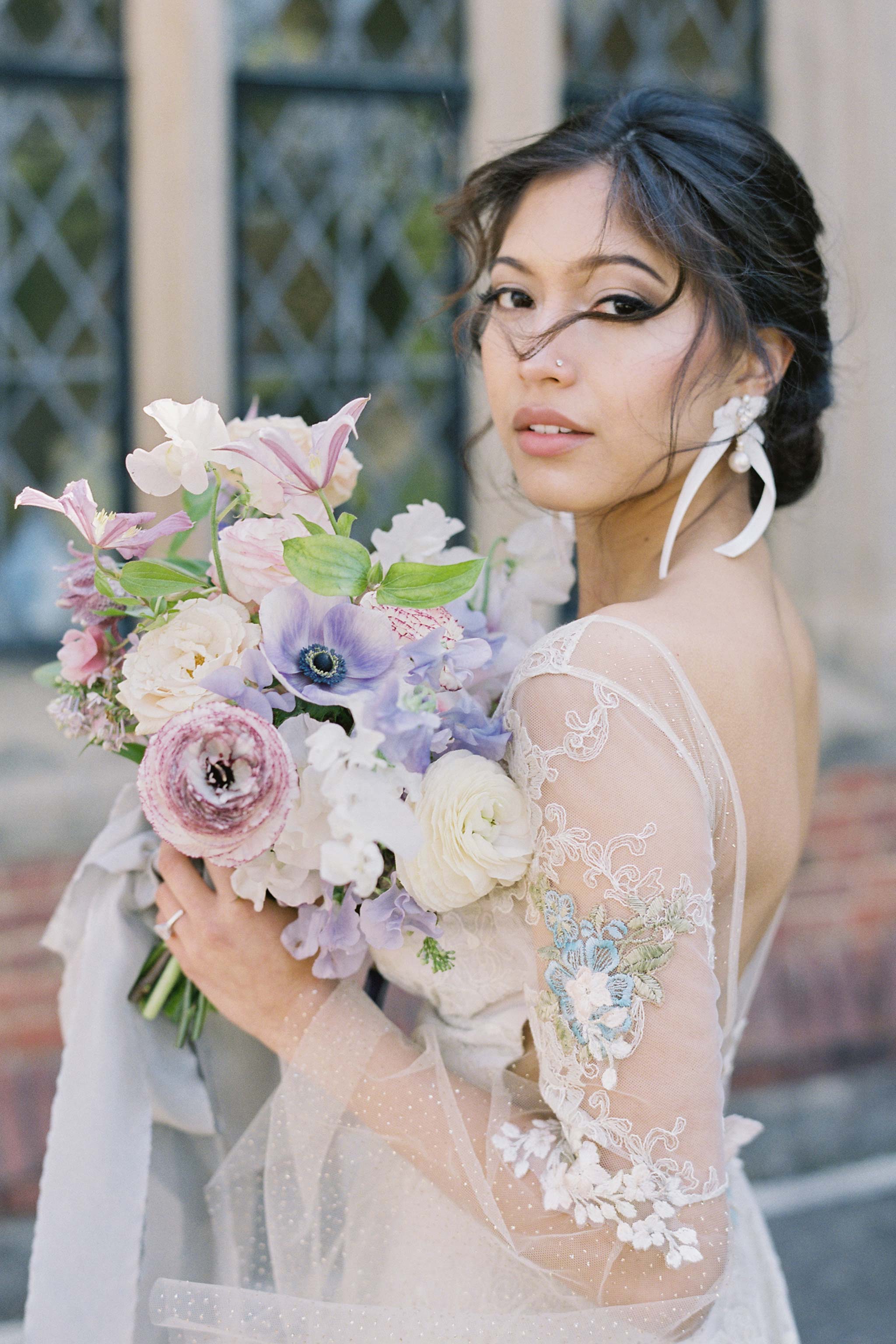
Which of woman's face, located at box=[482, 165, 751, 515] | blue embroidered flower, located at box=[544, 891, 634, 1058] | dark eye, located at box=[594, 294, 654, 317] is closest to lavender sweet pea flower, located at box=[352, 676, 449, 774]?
blue embroidered flower, located at box=[544, 891, 634, 1058]

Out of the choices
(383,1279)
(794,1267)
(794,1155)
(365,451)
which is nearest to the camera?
(383,1279)

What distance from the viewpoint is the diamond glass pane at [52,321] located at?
3291 mm

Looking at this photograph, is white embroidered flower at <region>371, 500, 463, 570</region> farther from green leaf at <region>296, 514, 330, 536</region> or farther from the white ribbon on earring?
the white ribbon on earring

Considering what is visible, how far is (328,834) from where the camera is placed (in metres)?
1.14

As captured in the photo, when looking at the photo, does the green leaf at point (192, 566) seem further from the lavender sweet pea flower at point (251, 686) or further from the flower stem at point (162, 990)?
the flower stem at point (162, 990)

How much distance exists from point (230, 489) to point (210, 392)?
2.14 m

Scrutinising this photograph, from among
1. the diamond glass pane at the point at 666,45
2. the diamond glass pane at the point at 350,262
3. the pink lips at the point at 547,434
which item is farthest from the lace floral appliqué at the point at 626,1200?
the diamond glass pane at the point at 666,45

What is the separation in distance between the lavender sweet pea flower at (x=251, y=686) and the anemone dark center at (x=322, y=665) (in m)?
0.04

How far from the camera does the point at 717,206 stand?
1368 millimetres

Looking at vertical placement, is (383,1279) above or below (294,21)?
below

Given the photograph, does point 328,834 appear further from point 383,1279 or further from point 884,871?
point 884,871


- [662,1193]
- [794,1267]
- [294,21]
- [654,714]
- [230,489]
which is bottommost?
[794,1267]

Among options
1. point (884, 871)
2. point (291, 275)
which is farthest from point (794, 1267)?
point (291, 275)

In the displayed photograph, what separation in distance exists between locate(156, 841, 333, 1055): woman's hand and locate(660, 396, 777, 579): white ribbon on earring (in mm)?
597
